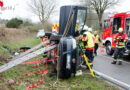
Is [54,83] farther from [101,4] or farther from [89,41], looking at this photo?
[101,4]

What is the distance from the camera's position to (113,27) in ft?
31.7

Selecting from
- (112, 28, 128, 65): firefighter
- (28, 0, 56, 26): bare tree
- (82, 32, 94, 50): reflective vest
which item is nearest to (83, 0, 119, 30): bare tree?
(28, 0, 56, 26): bare tree

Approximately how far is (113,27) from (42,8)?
73.1 feet

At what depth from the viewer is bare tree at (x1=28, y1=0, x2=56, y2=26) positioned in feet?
95.6

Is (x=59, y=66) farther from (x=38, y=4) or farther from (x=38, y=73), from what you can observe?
(x=38, y=4)

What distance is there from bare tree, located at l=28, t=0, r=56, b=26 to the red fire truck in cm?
2022

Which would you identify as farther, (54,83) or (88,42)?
(88,42)

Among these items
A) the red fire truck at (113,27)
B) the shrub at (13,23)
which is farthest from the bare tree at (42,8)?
the red fire truck at (113,27)

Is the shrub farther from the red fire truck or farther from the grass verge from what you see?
the grass verge

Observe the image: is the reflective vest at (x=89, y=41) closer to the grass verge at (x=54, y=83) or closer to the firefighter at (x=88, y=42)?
the firefighter at (x=88, y=42)

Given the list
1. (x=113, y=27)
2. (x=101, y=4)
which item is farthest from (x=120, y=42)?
(x=101, y=4)

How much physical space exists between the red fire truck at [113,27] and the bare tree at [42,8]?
20223 mm

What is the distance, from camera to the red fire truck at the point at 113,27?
8.39 meters

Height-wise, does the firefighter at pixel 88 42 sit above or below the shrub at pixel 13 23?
below
